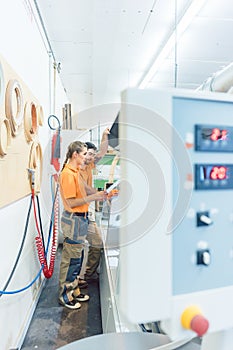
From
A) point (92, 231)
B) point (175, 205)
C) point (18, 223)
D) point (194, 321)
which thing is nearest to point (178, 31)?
point (92, 231)

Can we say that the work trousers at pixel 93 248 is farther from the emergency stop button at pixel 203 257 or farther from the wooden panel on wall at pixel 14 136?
the emergency stop button at pixel 203 257

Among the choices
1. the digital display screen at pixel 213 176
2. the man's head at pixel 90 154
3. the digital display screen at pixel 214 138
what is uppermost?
the man's head at pixel 90 154

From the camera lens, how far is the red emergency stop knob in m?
0.53

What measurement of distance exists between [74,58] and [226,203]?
4.51 meters

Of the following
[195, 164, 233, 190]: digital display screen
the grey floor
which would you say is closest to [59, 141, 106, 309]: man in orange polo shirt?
the grey floor

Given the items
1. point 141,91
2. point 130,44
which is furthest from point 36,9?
point 141,91

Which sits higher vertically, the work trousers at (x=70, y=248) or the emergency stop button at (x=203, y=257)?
the emergency stop button at (x=203, y=257)

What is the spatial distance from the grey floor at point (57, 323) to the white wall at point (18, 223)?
0.34 ft

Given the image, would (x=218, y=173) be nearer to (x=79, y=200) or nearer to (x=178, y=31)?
(x=79, y=200)

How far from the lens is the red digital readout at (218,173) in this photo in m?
0.58

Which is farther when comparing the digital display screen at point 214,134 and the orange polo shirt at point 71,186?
the orange polo shirt at point 71,186

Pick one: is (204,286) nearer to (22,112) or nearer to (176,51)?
(22,112)

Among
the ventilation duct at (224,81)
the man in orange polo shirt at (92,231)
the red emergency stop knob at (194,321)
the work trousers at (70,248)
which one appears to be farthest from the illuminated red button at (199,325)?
the man in orange polo shirt at (92,231)

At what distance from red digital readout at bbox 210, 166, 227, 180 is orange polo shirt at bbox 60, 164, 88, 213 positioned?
2153mm
